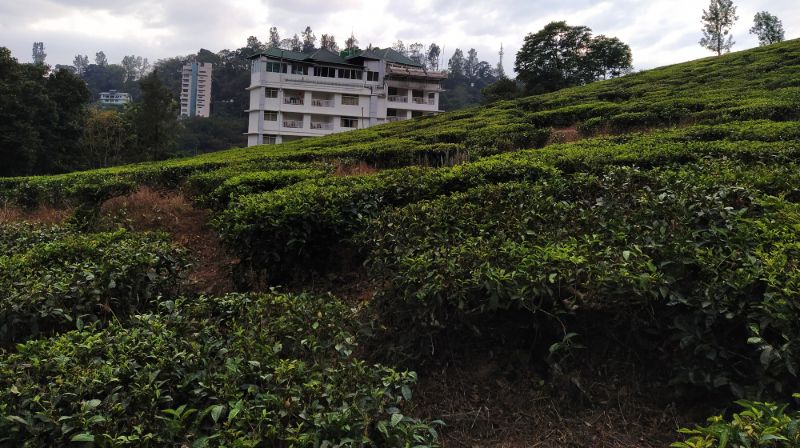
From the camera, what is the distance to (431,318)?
2.63 m

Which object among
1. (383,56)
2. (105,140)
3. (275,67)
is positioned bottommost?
(105,140)

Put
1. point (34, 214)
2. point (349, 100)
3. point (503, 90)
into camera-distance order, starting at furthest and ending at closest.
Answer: point (349, 100) → point (503, 90) → point (34, 214)

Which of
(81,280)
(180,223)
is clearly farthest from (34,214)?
(81,280)

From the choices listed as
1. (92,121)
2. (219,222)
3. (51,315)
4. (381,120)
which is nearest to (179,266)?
(219,222)

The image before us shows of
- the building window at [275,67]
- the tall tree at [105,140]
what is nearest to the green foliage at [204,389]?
the tall tree at [105,140]

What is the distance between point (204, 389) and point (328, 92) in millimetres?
39989

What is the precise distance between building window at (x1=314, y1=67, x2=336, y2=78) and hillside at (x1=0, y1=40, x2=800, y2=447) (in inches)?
1503

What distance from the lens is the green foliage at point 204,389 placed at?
5.99 feet

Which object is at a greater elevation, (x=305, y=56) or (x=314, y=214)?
(x=305, y=56)

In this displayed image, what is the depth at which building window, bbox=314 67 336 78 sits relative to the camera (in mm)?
40812

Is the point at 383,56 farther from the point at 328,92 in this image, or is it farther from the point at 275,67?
the point at 275,67

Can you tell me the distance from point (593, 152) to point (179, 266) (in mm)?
3779

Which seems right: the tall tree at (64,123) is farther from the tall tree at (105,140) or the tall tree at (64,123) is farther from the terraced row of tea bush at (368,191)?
the terraced row of tea bush at (368,191)

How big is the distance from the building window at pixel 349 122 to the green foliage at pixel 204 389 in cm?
3966
